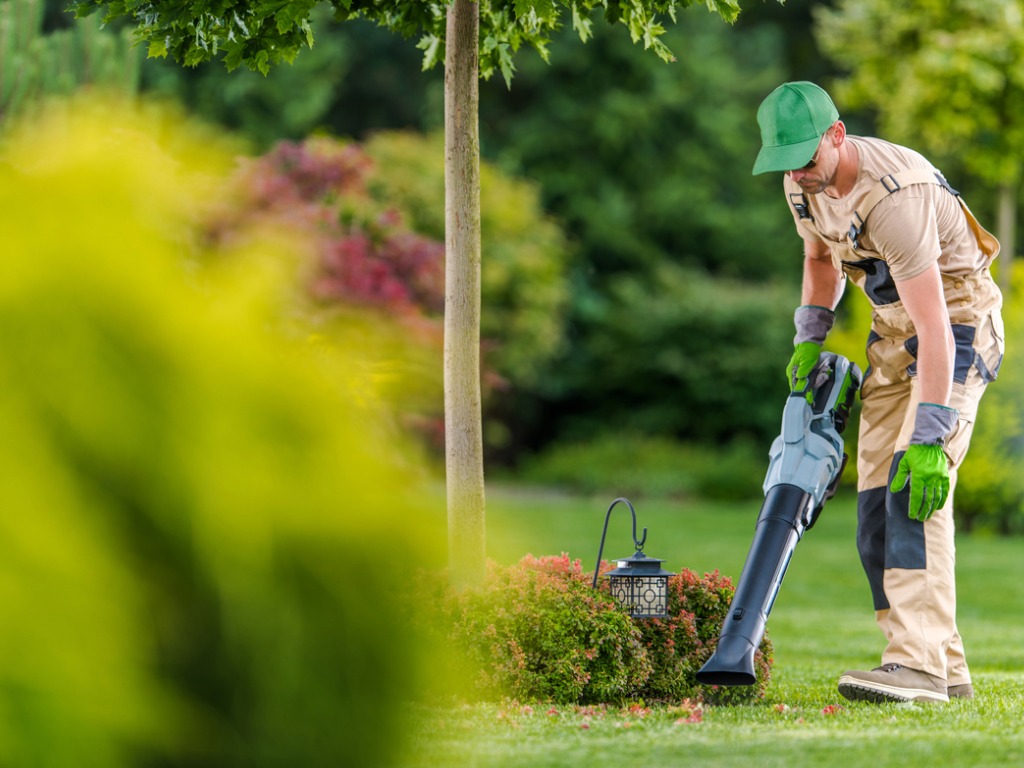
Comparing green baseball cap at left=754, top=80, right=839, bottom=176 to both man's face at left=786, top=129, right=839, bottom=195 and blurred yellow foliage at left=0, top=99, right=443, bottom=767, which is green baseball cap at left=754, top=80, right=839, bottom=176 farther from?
blurred yellow foliage at left=0, top=99, right=443, bottom=767

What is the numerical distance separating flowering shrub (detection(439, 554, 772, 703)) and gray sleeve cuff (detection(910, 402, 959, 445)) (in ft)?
3.03

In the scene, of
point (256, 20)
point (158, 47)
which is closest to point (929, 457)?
point (256, 20)

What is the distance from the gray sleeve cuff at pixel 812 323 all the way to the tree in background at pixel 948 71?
10170 millimetres

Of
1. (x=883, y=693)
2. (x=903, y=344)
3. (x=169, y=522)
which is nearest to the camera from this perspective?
(x=169, y=522)

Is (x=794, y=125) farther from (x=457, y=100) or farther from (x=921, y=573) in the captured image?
(x=921, y=573)

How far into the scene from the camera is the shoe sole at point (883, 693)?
13.4 ft

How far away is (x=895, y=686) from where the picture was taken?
13.5 feet

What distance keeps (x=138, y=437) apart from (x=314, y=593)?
27 centimetres

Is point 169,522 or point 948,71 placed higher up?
point 948,71

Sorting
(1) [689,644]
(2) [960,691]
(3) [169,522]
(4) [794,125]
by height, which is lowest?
(2) [960,691]

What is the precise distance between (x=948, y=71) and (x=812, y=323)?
1035 cm

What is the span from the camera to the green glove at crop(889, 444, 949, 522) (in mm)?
3967

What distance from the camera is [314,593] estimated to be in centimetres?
151

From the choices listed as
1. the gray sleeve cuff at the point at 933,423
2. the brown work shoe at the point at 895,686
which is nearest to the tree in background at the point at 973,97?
the brown work shoe at the point at 895,686
